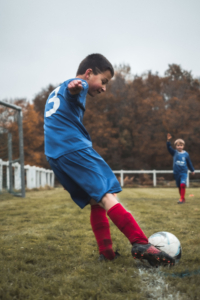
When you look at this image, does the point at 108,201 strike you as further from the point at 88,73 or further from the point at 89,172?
the point at 88,73

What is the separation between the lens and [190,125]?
27516 mm

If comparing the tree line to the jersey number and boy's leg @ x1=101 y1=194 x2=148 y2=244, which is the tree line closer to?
the jersey number

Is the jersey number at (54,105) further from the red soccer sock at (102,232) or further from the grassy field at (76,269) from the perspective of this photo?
the grassy field at (76,269)

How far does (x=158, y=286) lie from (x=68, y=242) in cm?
132

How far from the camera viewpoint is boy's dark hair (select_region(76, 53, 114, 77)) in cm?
226

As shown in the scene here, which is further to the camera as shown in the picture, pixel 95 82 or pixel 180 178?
pixel 180 178

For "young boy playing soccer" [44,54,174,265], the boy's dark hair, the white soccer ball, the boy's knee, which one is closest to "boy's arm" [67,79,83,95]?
"young boy playing soccer" [44,54,174,265]

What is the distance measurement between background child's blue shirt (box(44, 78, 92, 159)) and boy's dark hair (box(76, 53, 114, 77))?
261mm

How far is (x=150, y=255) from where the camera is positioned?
6.23 ft

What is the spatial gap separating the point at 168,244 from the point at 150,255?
1.28 feet

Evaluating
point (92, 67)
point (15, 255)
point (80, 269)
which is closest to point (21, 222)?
point (15, 255)

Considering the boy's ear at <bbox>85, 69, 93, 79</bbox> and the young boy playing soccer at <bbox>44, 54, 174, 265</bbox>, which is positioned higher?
the boy's ear at <bbox>85, 69, 93, 79</bbox>

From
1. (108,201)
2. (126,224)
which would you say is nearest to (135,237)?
(126,224)

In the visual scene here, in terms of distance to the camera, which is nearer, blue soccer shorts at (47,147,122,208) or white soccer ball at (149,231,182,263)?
blue soccer shorts at (47,147,122,208)
